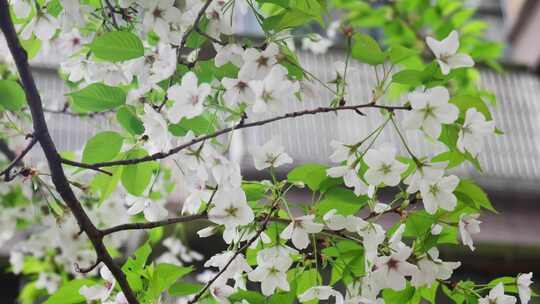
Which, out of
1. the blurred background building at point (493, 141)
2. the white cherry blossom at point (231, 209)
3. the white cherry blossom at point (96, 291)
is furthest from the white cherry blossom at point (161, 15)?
the blurred background building at point (493, 141)

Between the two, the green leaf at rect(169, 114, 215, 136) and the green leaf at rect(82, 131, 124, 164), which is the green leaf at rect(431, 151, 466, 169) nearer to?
the green leaf at rect(169, 114, 215, 136)

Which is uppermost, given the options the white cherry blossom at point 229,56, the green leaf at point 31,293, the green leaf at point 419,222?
the white cherry blossom at point 229,56

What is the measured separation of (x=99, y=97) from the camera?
1074mm

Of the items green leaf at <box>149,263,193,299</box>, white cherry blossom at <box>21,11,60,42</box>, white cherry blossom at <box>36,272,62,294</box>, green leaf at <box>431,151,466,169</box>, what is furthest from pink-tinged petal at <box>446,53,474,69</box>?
white cherry blossom at <box>36,272,62,294</box>

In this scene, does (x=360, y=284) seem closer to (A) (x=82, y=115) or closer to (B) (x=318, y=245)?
(B) (x=318, y=245)

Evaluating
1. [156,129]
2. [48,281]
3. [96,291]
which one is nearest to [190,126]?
[156,129]

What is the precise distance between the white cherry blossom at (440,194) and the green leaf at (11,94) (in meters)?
0.53

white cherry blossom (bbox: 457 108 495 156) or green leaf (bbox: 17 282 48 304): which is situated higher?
white cherry blossom (bbox: 457 108 495 156)

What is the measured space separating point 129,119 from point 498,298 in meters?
0.53

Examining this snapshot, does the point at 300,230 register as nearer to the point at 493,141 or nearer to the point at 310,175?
the point at 310,175

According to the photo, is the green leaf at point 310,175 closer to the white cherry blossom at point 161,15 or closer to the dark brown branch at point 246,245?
the dark brown branch at point 246,245

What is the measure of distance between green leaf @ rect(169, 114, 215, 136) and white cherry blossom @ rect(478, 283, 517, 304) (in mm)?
421

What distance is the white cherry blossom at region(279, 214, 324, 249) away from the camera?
3.27ft

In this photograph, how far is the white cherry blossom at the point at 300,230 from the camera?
3.27 ft
